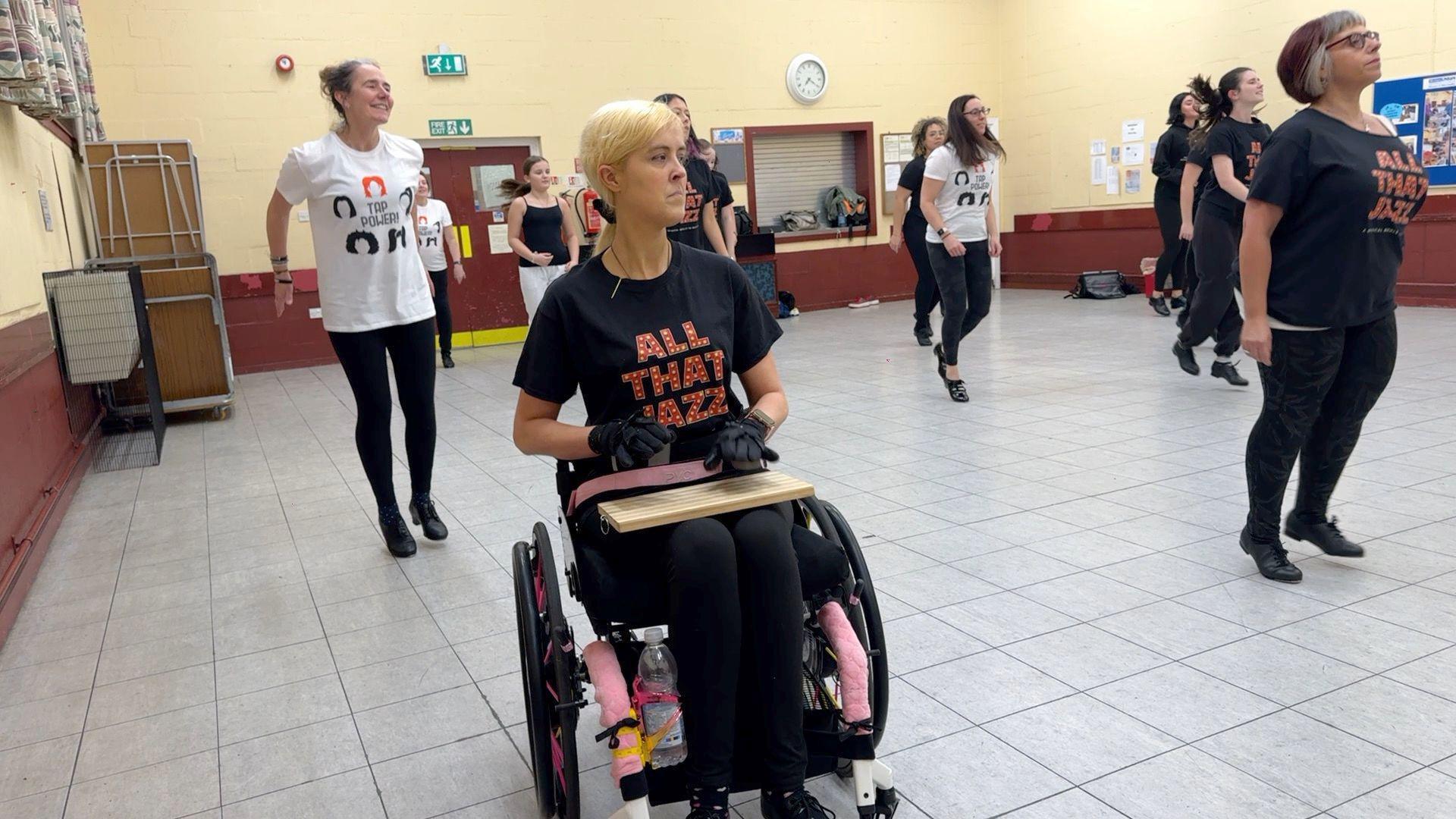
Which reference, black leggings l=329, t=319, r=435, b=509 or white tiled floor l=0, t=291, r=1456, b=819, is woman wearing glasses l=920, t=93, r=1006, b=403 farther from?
black leggings l=329, t=319, r=435, b=509

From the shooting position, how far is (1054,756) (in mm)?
1976

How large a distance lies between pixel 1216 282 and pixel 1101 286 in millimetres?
5821

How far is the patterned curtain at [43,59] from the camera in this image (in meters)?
4.02

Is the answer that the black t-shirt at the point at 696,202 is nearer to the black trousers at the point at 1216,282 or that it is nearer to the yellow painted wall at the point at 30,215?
the black trousers at the point at 1216,282

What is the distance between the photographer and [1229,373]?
5.43 meters

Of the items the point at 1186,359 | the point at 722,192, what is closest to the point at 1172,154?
the point at 1186,359

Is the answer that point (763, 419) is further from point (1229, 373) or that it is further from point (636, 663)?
point (1229, 373)

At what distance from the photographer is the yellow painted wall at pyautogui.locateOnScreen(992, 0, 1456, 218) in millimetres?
8141

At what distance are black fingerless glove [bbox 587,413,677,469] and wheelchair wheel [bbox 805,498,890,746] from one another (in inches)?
14.6

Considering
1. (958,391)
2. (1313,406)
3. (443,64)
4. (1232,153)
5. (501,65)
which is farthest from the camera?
(501,65)

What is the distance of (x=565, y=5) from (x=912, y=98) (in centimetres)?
406

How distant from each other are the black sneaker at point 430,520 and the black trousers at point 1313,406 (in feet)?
8.36

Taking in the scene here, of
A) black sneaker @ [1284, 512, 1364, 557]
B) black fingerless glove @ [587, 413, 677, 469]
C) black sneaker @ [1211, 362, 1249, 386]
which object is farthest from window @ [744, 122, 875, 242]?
black fingerless glove @ [587, 413, 677, 469]

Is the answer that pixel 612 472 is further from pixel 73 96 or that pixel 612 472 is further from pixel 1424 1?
pixel 1424 1
